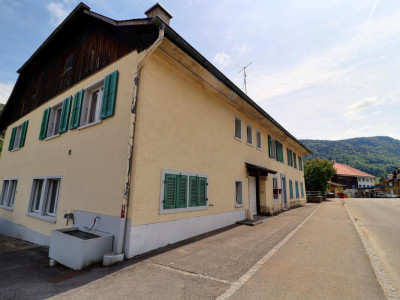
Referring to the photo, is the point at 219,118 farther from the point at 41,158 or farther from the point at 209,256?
the point at 41,158

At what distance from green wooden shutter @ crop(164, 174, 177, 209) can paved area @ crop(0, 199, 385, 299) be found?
119 cm

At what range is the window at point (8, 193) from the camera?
1050 centimetres

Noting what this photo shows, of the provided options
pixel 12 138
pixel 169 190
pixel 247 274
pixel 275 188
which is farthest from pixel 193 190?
pixel 12 138

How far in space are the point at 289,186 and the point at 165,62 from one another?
596 inches

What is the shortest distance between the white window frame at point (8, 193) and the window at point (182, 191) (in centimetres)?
955

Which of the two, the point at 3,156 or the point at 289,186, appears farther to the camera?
the point at 289,186

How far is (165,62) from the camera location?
249 inches

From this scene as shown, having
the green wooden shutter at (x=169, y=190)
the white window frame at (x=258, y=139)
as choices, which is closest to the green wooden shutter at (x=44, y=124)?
the green wooden shutter at (x=169, y=190)

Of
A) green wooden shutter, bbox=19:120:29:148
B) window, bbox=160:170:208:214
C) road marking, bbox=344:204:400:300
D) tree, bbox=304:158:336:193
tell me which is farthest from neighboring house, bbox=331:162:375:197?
green wooden shutter, bbox=19:120:29:148

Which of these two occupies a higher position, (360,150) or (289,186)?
(360,150)

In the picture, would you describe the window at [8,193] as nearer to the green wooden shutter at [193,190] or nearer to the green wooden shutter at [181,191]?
the green wooden shutter at [181,191]

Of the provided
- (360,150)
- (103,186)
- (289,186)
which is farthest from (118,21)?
(360,150)

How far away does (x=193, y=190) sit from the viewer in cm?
686

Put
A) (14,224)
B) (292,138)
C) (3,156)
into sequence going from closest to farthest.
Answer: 1. (14,224)
2. (3,156)
3. (292,138)
